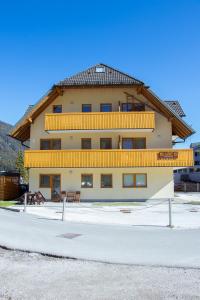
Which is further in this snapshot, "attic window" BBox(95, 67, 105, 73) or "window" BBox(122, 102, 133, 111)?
"attic window" BBox(95, 67, 105, 73)

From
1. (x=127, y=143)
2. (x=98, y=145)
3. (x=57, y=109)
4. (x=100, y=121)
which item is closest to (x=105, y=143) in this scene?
(x=98, y=145)

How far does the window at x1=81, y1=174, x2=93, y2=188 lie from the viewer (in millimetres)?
28078

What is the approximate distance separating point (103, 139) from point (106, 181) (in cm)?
358

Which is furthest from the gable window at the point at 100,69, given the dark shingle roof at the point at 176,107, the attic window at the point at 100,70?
the dark shingle roof at the point at 176,107

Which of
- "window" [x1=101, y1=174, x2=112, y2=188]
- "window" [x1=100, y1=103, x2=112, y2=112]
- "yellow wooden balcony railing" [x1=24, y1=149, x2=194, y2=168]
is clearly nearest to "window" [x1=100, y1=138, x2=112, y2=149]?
"yellow wooden balcony railing" [x1=24, y1=149, x2=194, y2=168]

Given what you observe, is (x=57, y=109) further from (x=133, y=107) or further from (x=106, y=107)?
(x=133, y=107)

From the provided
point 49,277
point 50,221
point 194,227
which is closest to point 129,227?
point 194,227

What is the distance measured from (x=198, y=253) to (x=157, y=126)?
20.2 meters

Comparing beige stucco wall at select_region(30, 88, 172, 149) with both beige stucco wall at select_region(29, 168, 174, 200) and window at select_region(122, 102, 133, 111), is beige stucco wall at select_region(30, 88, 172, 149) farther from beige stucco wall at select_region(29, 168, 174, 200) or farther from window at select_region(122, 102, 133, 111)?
beige stucco wall at select_region(29, 168, 174, 200)

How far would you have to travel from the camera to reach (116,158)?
87.9 feet

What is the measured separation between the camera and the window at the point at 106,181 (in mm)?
28000

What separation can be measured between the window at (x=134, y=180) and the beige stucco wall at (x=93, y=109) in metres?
2.65

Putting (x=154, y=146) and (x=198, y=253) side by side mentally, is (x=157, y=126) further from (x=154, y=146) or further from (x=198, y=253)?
(x=198, y=253)

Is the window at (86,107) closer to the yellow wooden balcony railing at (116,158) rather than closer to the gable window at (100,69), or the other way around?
the gable window at (100,69)
